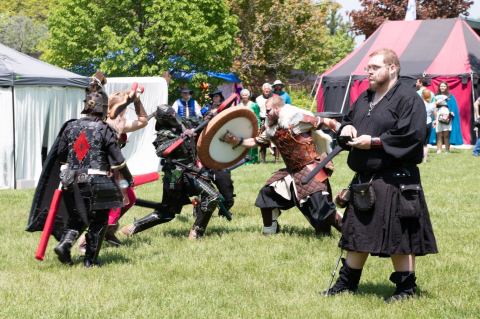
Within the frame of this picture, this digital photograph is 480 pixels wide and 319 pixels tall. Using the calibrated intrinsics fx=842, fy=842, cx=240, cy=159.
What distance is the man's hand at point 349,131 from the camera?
538 centimetres

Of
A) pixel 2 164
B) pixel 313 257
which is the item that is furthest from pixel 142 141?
pixel 313 257

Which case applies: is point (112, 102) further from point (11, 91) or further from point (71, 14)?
point (71, 14)

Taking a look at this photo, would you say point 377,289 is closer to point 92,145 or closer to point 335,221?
point 335,221

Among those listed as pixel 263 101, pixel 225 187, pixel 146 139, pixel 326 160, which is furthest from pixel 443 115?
pixel 326 160

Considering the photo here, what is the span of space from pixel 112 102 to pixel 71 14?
18827 mm

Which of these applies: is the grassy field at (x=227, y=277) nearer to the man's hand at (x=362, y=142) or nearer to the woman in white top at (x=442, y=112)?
the man's hand at (x=362, y=142)

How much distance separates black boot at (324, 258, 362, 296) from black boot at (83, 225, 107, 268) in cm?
210

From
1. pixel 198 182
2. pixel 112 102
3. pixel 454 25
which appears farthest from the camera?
pixel 454 25

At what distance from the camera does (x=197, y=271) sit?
6.89m

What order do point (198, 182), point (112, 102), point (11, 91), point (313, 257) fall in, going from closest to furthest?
point (313, 257), point (112, 102), point (198, 182), point (11, 91)

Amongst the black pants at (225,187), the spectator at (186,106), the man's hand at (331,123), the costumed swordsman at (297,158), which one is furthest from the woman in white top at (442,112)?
the man's hand at (331,123)

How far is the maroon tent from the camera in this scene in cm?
2309

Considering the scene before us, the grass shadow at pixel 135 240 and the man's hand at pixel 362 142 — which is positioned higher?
the man's hand at pixel 362 142

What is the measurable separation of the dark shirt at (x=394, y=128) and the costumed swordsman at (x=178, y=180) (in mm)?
3256
